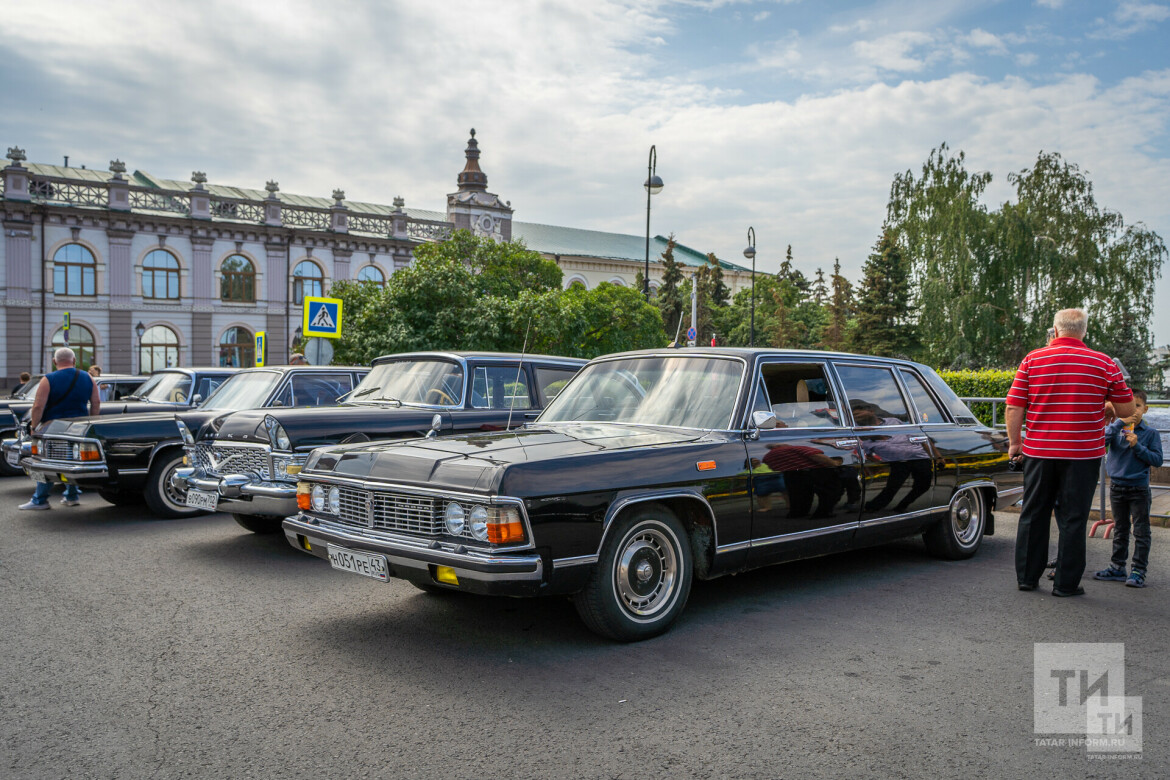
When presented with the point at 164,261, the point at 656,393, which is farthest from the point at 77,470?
the point at 164,261

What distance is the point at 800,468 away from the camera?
5.56 metres

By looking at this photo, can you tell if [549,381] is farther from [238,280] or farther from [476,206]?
[476,206]

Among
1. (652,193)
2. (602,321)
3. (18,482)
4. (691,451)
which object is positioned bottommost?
(18,482)

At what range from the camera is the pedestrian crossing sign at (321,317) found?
52.8 ft

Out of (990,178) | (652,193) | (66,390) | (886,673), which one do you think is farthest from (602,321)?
(886,673)

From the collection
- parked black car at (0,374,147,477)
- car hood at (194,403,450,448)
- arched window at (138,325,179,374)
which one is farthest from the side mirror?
arched window at (138,325,179,374)

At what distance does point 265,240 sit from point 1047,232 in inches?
1764

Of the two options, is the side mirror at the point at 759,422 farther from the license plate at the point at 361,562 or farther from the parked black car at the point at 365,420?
the parked black car at the point at 365,420

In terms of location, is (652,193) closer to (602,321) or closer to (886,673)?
(602,321)

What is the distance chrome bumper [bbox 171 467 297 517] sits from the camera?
7.02 meters

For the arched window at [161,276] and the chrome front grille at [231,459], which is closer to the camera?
the chrome front grille at [231,459]

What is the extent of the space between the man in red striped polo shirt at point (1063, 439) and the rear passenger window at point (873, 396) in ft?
2.76

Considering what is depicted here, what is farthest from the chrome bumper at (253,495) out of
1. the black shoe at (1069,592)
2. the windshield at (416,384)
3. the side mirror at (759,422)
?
the black shoe at (1069,592)

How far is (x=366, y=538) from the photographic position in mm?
4684
